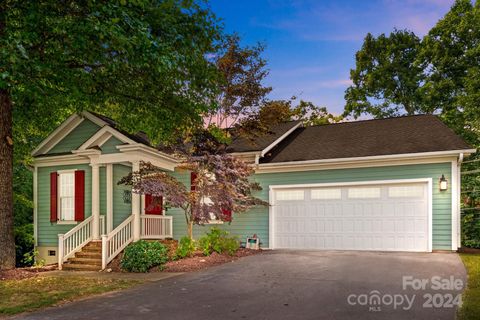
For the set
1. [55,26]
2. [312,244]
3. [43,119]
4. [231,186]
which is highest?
[55,26]

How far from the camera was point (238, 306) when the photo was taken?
680 centimetres

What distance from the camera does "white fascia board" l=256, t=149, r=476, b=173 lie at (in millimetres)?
12497

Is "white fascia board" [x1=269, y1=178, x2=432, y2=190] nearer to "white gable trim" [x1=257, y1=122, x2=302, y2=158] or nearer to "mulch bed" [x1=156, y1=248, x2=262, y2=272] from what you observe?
"white gable trim" [x1=257, y1=122, x2=302, y2=158]

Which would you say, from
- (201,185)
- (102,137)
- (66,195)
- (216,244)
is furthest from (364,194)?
(66,195)

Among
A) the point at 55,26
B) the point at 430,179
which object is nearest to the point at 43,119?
the point at 55,26

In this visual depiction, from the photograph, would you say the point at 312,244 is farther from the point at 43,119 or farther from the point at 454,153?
the point at 43,119

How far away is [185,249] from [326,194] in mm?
4984

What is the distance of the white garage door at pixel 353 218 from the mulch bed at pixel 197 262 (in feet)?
7.93

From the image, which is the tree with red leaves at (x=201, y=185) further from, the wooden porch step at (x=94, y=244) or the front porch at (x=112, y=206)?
the wooden porch step at (x=94, y=244)

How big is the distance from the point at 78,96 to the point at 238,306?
7.16 m

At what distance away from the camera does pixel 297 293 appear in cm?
759

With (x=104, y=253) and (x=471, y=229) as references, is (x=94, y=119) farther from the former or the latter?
(x=471, y=229)

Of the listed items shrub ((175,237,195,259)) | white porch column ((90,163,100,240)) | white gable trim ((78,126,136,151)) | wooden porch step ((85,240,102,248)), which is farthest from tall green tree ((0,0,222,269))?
shrub ((175,237,195,259))

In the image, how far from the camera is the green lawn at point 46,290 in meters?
7.50
